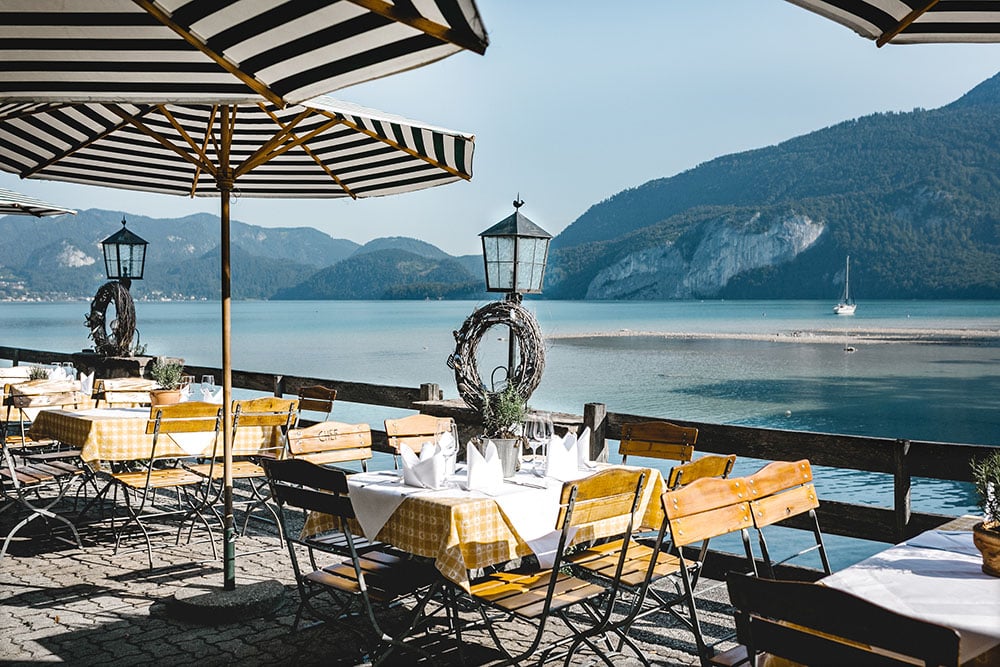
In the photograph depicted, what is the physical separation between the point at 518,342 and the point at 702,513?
3096 mm

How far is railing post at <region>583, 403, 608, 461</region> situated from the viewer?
19.0 feet

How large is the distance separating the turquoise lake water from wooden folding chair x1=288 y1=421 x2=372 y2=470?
2415mm

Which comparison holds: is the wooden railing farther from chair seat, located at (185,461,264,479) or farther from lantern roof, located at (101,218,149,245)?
lantern roof, located at (101,218,149,245)

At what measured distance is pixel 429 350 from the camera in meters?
60.2

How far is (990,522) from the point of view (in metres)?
2.70

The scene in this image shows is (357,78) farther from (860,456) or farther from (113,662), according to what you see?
(860,456)

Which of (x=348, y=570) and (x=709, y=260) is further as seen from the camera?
(x=709, y=260)

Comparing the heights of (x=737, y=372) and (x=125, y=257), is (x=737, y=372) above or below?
below

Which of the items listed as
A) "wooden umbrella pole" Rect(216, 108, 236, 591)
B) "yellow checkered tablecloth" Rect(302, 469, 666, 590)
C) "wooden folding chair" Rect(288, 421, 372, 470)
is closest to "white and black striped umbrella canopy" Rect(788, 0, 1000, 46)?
"yellow checkered tablecloth" Rect(302, 469, 666, 590)

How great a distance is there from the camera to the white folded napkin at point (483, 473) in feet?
12.8

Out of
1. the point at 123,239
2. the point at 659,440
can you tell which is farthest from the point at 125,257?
the point at 659,440

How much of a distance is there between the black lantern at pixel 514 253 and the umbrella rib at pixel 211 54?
3.31 m

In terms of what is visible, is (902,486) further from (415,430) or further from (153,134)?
(153,134)

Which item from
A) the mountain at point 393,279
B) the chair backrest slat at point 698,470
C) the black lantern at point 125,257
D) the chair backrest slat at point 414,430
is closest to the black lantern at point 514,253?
the chair backrest slat at point 414,430
